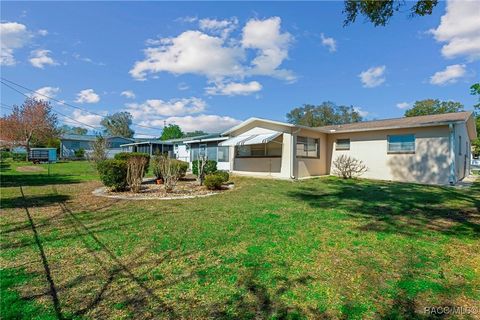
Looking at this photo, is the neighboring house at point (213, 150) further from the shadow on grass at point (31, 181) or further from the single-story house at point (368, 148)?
the shadow on grass at point (31, 181)

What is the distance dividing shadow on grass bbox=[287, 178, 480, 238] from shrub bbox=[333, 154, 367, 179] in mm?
6129

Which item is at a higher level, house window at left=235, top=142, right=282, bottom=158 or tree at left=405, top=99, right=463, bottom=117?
tree at left=405, top=99, right=463, bottom=117

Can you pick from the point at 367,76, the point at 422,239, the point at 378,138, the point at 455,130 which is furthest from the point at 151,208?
the point at 367,76

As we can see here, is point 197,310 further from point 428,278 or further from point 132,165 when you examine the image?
point 132,165

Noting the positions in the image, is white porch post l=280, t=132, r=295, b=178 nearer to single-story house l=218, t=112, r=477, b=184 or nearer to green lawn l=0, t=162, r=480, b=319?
single-story house l=218, t=112, r=477, b=184

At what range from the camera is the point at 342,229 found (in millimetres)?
6227

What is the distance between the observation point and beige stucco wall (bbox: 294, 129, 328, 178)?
17.5m

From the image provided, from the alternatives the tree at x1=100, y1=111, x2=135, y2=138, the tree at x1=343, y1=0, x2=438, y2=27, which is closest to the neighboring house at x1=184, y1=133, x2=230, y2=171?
the tree at x1=343, y1=0, x2=438, y2=27

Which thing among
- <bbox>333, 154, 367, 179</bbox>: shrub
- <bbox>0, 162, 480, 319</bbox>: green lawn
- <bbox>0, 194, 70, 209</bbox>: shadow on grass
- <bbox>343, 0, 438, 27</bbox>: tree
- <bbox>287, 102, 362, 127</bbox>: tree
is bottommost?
<bbox>0, 162, 480, 319</bbox>: green lawn

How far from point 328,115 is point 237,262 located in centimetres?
5518

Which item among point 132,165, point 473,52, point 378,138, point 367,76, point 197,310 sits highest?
point 367,76

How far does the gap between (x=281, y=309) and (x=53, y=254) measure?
399 cm


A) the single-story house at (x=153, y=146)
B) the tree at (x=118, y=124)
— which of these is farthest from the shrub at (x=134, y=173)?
the tree at (x=118, y=124)

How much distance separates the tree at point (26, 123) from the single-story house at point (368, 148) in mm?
36378
